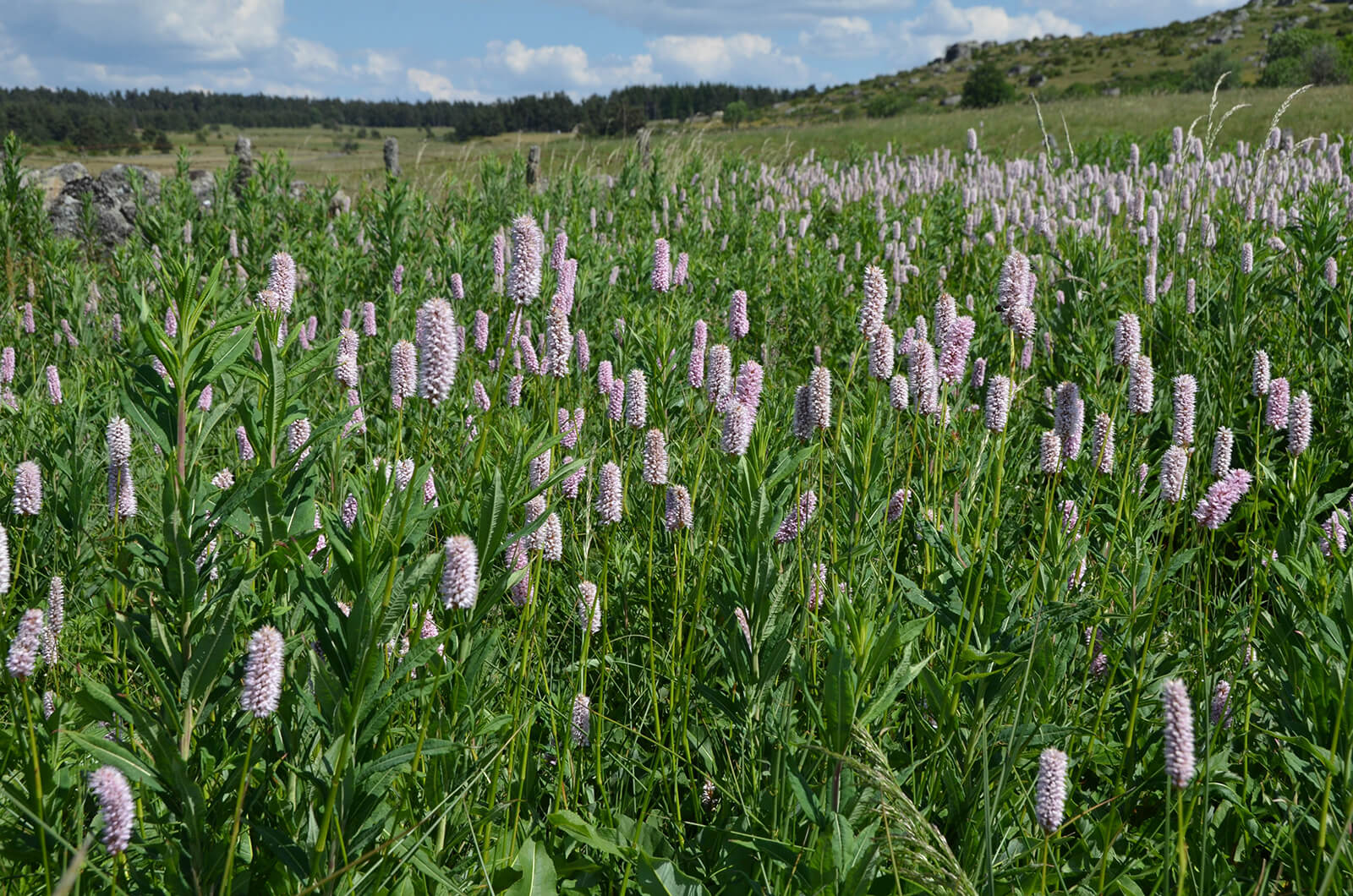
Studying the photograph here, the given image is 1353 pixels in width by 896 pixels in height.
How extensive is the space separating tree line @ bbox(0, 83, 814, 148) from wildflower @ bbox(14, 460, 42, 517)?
53738 millimetres

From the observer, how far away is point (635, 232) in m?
10.6

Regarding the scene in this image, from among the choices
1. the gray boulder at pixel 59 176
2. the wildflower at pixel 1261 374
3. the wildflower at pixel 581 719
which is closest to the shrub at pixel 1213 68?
the gray boulder at pixel 59 176

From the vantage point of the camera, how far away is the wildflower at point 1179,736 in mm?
1389

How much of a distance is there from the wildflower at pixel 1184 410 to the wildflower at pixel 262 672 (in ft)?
7.77

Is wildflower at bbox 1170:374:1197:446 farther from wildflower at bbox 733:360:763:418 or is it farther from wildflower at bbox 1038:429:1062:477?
wildflower at bbox 733:360:763:418

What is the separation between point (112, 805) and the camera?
1333 mm

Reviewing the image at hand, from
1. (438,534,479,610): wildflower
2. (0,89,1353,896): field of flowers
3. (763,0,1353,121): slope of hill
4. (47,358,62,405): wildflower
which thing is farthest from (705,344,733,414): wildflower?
(763,0,1353,121): slope of hill

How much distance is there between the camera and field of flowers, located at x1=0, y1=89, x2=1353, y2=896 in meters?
1.63

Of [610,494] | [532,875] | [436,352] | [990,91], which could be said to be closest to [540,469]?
[610,494]

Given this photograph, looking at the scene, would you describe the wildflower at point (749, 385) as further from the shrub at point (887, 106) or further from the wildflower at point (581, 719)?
the shrub at point (887, 106)

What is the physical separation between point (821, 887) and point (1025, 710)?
2.86 ft

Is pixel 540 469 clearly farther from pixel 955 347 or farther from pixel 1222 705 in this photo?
pixel 1222 705

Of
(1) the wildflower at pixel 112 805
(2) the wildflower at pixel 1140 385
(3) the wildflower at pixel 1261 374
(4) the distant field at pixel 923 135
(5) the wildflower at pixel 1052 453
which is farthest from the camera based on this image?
(4) the distant field at pixel 923 135

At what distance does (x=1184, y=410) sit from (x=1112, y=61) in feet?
354
